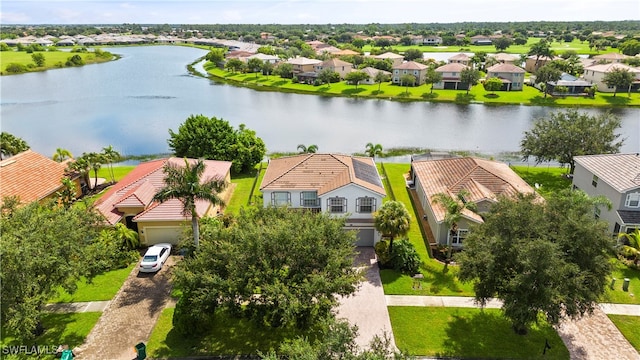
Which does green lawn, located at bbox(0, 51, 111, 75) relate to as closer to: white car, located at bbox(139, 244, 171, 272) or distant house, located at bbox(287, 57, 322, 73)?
A: distant house, located at bbox(287, 57, 322, 73)

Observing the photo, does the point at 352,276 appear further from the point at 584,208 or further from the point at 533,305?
the point at 584,208

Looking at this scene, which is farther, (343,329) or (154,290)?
(154,290)

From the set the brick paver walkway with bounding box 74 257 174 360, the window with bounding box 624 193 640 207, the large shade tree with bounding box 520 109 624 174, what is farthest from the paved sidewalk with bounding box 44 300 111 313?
the large shade tree with bounding box 520 109 624 174

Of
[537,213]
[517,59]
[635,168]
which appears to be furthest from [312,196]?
[517,59]

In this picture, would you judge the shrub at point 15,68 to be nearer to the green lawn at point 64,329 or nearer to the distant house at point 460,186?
the green lawn at point 64,329

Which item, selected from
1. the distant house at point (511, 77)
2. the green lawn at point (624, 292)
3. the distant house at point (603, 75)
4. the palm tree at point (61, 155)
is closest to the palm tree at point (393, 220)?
the green lawn at point (624, 292)

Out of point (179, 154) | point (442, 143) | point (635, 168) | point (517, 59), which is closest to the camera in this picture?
point (635, 168)
